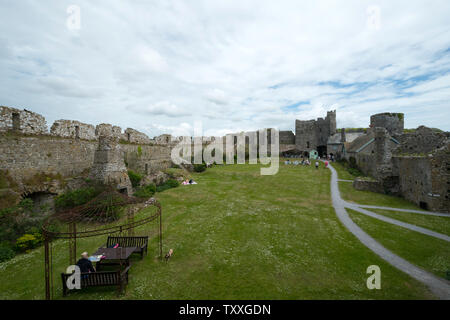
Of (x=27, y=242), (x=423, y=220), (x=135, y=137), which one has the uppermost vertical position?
(x=135, y=137)

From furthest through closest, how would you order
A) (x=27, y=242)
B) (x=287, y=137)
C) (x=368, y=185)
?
(x=287, y=137)
(x=368, y=185)
(x=27, y=242)

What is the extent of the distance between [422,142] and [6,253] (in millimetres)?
28333

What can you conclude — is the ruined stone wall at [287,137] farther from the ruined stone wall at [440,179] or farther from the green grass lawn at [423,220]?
the green grass lawn at [423,220]

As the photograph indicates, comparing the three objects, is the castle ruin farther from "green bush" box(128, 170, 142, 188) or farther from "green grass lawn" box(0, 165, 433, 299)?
"green grass lawn" box(0, 165, 433, 299)

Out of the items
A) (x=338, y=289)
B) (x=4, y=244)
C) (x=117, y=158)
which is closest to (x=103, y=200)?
(x=4, y=244)

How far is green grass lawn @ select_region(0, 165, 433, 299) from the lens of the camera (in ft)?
19.9

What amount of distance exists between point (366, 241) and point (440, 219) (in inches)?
254

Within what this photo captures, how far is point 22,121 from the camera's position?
11.5m

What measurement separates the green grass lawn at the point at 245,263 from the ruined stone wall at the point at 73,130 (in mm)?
7747

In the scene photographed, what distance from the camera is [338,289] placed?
20.0 ft

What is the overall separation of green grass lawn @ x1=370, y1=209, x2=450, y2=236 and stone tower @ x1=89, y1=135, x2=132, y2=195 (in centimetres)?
1775

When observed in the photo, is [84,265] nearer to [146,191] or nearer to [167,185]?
[146,191]

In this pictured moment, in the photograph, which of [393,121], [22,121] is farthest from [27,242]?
[393,121]
